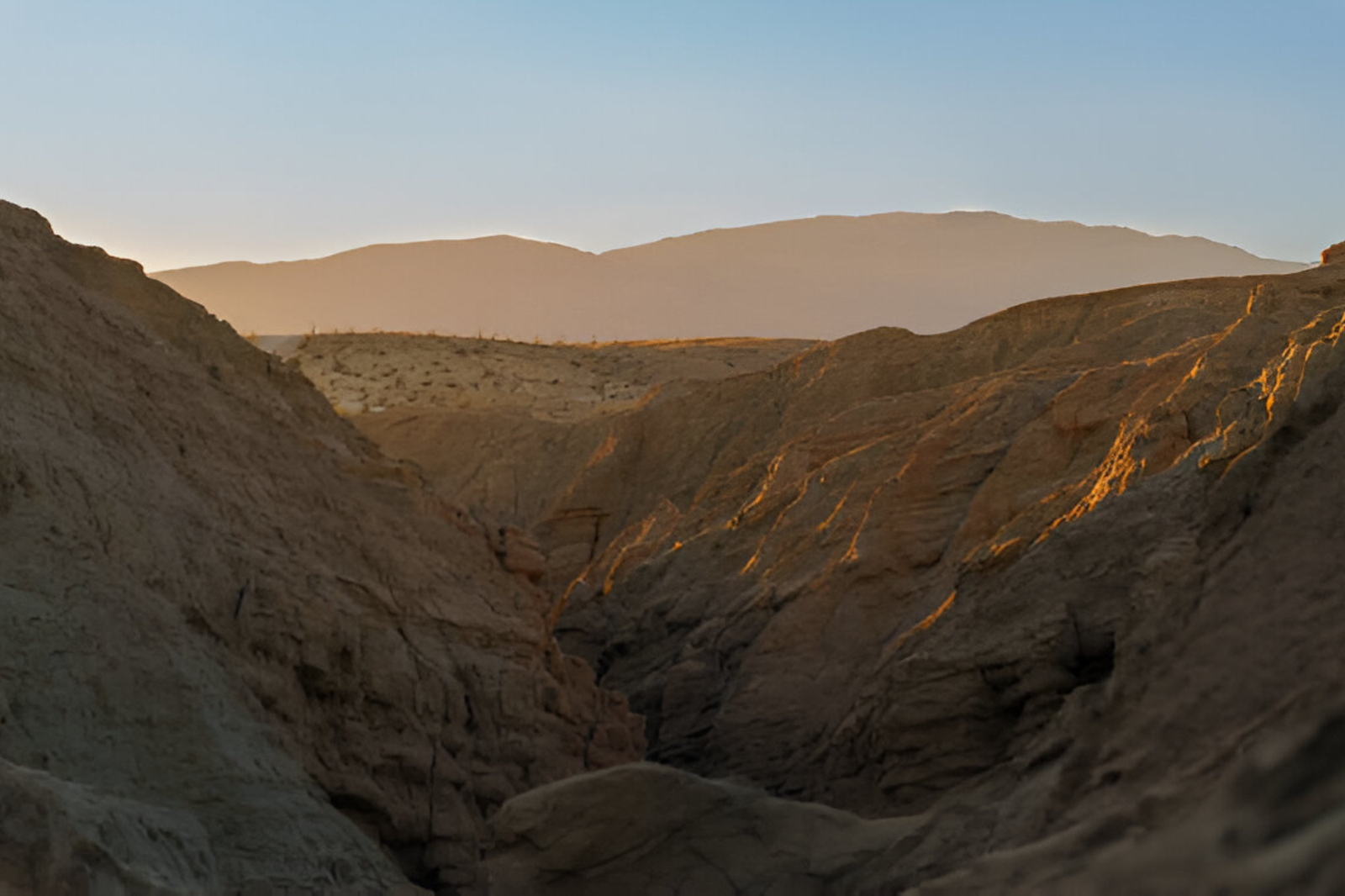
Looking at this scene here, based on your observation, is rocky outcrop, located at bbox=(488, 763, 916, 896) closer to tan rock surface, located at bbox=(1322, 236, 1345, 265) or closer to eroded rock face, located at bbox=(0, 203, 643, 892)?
eroded rock face, located at bbox=(0, 203, 643, 892)

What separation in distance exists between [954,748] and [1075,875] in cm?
784

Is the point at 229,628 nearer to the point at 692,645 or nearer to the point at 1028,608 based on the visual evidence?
the point at 1028,608

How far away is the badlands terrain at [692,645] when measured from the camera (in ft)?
19.4

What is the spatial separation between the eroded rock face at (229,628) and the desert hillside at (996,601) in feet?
4.14

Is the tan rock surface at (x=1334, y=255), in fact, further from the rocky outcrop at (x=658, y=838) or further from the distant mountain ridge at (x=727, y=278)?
the distant mountain ridge at (x=727, y=278)

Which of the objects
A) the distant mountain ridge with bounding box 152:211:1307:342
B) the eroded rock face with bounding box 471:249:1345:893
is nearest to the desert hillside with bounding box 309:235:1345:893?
the eroded rock face with bounding box 471:249:1345:893

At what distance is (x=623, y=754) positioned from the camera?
14047 mm

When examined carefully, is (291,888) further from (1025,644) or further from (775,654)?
(775,654)

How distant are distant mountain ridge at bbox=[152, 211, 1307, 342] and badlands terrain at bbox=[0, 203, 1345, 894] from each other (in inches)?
3823

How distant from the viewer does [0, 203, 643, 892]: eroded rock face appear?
8.97m

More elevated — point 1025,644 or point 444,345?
point 444,345

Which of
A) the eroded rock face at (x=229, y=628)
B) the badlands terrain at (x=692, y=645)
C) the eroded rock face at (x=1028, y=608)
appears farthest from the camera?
the eroded rock face at (x=229, y=628)

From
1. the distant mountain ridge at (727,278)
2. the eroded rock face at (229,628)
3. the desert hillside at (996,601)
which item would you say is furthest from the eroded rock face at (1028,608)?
the distant mountain ridge at (727,278)

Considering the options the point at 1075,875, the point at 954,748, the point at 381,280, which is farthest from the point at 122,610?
the point at 381,280
